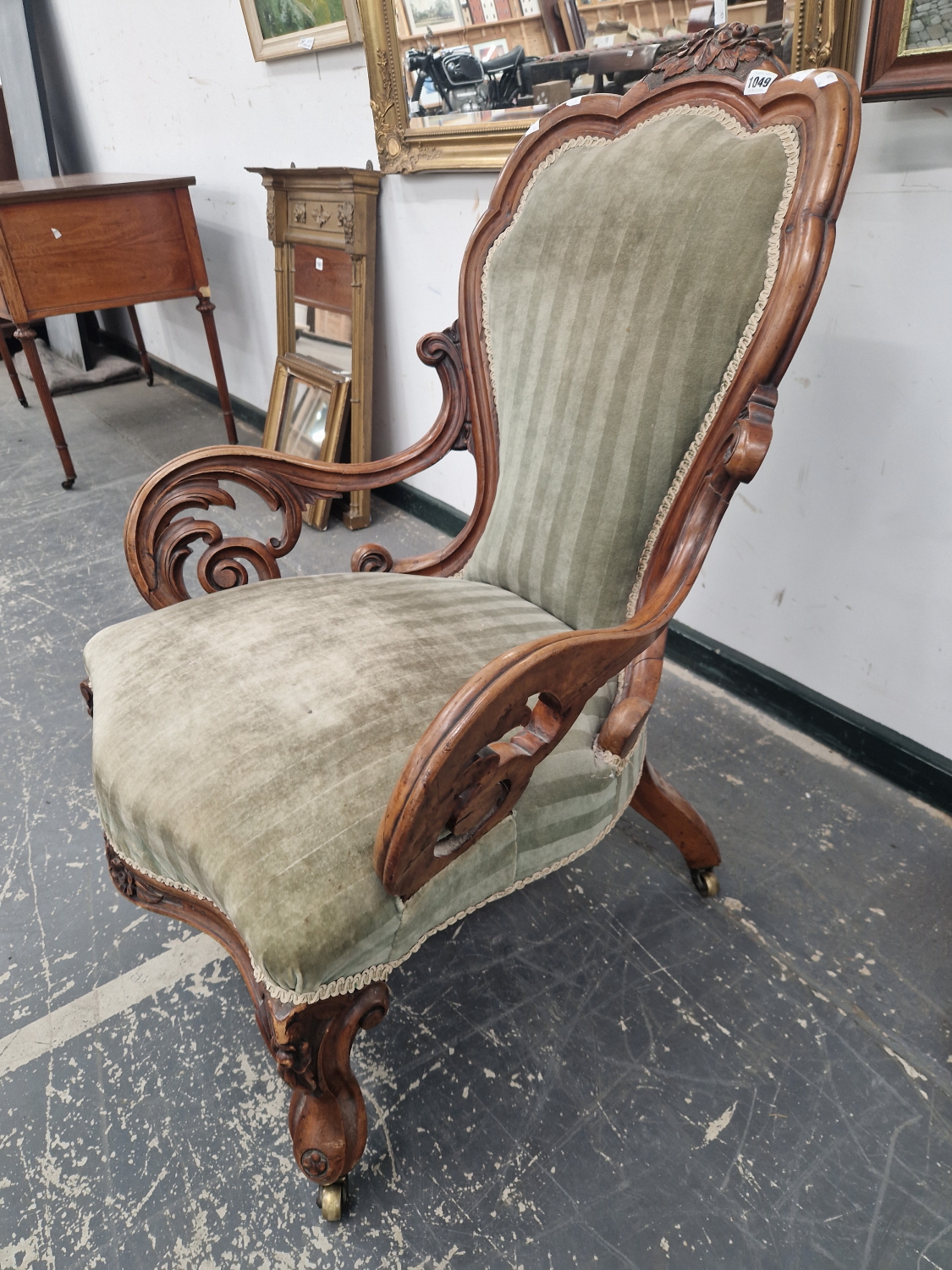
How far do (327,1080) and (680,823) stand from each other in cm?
63

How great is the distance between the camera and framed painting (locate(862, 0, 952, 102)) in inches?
38.8

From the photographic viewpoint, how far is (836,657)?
4.88 feet

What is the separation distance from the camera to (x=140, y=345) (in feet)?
12.8

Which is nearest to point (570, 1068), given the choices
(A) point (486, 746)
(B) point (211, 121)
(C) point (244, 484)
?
(A) point (486, 746)

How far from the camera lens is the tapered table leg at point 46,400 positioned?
106 inches

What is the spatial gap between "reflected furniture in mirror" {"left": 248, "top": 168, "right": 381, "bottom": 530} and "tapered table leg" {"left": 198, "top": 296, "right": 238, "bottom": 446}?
1.38 ft

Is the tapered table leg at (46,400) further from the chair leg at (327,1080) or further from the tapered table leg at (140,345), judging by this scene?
the chair leg at (327,1080)

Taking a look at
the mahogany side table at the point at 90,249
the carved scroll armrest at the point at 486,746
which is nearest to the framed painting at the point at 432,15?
the mahogany side table at the point at 90,249

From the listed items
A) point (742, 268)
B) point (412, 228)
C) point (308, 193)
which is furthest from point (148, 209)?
point (742, 268)

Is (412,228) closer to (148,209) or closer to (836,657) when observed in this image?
(148,209)

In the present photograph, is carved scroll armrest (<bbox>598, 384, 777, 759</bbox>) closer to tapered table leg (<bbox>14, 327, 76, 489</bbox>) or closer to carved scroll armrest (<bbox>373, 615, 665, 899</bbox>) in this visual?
carved scroll armrest (<bbox>373, 615, 665, 899</bbox>)

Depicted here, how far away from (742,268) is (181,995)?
3.98 feet

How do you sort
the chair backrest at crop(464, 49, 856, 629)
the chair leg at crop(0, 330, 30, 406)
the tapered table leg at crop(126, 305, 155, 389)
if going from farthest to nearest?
the tapered table leg at crop(126, 305, 155, 389) → the chair leg at crop(0, 330, 30, 406) → the chair backrest at crop(464, 49, 856, 629)

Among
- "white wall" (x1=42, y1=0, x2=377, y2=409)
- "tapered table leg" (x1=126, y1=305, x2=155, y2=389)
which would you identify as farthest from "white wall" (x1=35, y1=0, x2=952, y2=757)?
"tapered table leg" (x1=126, y1=305, x2=155, y2=389)
